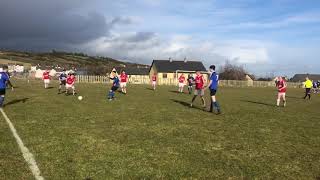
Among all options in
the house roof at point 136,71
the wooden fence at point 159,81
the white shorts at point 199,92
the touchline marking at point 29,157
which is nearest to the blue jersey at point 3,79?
the touchline marking at point 29,157

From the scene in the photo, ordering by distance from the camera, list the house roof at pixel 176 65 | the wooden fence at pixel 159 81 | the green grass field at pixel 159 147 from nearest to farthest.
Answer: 1. the green grass field at pixel 159 147
2. the wooden fence at pixel 159 81
3. the house roof at pixel 176 65

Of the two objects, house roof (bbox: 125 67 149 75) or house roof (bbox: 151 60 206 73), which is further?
house roof (bbox: 125 67 149 75)

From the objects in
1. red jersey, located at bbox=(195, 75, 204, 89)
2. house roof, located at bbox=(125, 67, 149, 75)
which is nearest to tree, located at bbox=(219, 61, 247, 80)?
house roof, located at bbox=(125, 67, 149, 75)

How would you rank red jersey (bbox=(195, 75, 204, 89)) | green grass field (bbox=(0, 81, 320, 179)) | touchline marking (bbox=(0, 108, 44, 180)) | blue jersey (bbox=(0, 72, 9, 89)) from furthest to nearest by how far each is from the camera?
1. red jersey (bbox=(195, 75, 204, 89))
2. blue jersey (bbox=(0, 72, 9, 89))
3. green grass field (bbox=(0, 81, 320, 179))
4. touchline marking (bbox=(0, 108, 44, 180))

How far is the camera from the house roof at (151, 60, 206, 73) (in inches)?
4050

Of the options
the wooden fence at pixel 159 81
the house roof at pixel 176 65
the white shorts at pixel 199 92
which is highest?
the house roof at pixel 176 65

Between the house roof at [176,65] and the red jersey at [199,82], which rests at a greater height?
the house roof at [176,65]

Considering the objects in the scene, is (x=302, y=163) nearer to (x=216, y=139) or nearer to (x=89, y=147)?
(x=216, y=139)

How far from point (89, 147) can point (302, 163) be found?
5.33 m

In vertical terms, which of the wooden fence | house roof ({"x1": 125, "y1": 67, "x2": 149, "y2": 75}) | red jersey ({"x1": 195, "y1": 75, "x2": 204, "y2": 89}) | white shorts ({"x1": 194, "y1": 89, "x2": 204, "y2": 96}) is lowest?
the wooden fence

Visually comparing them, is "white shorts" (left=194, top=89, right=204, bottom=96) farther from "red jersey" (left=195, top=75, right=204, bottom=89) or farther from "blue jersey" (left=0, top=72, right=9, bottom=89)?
"blue jersey" (left=0, top=72, right=9, bottom=89)

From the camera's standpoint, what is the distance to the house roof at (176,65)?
102875 mm

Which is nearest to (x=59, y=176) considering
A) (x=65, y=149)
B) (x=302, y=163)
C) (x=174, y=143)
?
(x=65, y=149)

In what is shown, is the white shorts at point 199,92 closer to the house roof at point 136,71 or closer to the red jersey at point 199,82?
the red jersey at point 199,82
